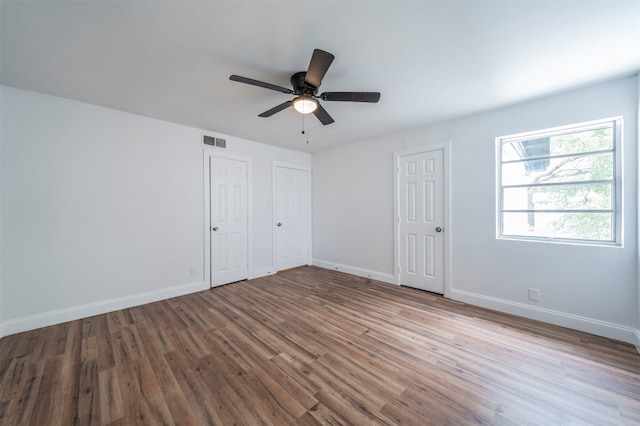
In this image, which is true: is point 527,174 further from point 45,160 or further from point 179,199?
point 45,160

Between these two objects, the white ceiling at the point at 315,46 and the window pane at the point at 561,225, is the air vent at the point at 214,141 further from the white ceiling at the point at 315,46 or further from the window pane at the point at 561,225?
the window pane at the point at 561,225

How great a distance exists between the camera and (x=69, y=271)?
8.89ft

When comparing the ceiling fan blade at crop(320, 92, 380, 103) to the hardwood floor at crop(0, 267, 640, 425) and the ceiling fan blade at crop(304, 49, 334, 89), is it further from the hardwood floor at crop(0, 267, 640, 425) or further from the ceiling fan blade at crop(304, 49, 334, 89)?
the hardwood floor at crop(0, 267, 640, 425)

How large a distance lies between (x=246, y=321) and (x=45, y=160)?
2.90m

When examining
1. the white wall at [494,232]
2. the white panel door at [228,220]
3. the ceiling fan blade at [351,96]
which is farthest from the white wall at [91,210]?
the white wall at [494,232]

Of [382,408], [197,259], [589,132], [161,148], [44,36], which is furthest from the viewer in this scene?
[197,259]

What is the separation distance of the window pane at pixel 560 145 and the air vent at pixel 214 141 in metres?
4.17

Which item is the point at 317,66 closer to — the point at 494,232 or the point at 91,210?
the point at 494,232

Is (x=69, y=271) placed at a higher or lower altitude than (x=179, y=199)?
lower

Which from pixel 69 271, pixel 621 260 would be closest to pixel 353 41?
pixel 621 260

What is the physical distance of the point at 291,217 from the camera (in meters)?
5.03

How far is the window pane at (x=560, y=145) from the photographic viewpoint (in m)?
2.45

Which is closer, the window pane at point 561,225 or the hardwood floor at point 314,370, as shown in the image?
the hardwood floor at point 314,370

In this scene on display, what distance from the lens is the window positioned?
94.8 inches
